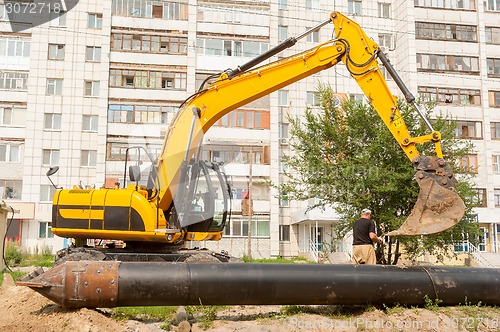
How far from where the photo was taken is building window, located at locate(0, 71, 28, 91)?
128 feet

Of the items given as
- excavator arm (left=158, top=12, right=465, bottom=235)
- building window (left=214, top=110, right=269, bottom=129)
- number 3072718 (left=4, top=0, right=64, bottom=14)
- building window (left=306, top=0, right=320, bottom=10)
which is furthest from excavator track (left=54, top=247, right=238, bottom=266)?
building window (left=306, top=0, right=320, bottom=10)

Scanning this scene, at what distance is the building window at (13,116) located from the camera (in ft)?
127

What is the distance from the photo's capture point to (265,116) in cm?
3875

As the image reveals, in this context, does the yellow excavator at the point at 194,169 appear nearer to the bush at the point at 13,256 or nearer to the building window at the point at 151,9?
the bush at the point at 13,256

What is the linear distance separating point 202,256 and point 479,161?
35684 millimetres

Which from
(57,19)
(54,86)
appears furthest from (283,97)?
(57,19)

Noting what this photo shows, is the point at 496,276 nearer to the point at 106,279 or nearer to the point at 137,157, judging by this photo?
the point at 106,279

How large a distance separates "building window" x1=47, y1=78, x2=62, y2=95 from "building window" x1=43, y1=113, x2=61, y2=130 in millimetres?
1657

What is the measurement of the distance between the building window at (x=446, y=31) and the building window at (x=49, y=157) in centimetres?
2913

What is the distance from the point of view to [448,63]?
1703 inches

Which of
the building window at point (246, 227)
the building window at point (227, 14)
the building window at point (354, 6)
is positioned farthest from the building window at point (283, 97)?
the building window at point (354, 6)

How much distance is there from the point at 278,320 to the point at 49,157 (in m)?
32.9

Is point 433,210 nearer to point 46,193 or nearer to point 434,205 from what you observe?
point 434,205

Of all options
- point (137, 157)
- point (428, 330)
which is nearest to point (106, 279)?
point (137, 157)
